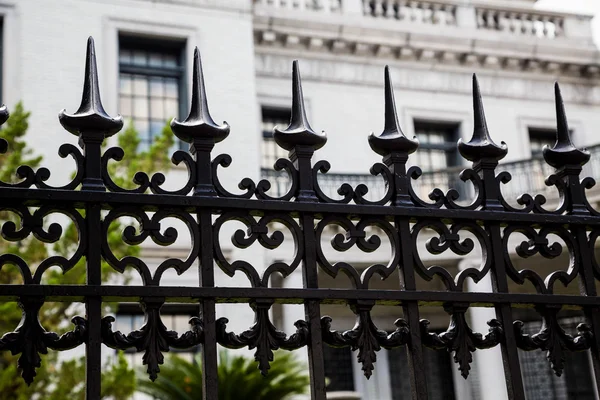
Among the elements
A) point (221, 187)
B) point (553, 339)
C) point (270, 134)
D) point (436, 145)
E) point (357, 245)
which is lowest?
point (553, 339)

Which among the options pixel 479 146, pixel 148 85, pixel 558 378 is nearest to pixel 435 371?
pixel 558 378

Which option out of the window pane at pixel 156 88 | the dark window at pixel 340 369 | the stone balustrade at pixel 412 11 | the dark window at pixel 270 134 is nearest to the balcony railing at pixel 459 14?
the stone balustrade at pixel 412 11

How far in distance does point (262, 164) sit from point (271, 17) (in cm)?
298

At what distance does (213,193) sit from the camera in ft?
8.27

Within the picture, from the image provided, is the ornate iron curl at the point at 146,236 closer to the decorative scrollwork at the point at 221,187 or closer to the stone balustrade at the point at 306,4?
the decorative scrollwork at the point at 221,187

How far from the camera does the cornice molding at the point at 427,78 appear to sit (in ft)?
54.5

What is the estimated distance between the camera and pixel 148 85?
1476 centimetres

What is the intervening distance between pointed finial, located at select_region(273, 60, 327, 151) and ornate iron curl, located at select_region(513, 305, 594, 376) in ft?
3.03

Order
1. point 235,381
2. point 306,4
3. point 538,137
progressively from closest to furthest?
point 235,381 → point 306,4 → point 538,137

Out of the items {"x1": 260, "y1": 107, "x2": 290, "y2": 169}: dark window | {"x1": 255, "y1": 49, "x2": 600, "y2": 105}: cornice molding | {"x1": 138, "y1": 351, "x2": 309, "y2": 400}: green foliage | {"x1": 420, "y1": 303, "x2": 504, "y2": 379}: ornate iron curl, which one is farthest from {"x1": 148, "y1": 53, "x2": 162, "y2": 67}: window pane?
{"x1": 420, "y1": 303, "x2": 504, "y2": 379}: ornate iron curl

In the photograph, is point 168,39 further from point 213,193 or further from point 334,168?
point 213,193

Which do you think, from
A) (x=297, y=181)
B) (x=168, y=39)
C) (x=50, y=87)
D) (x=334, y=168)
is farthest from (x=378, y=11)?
(x=297, y=181)

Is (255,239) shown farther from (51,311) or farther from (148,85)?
(148,85)

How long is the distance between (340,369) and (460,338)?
1572 centimetres
